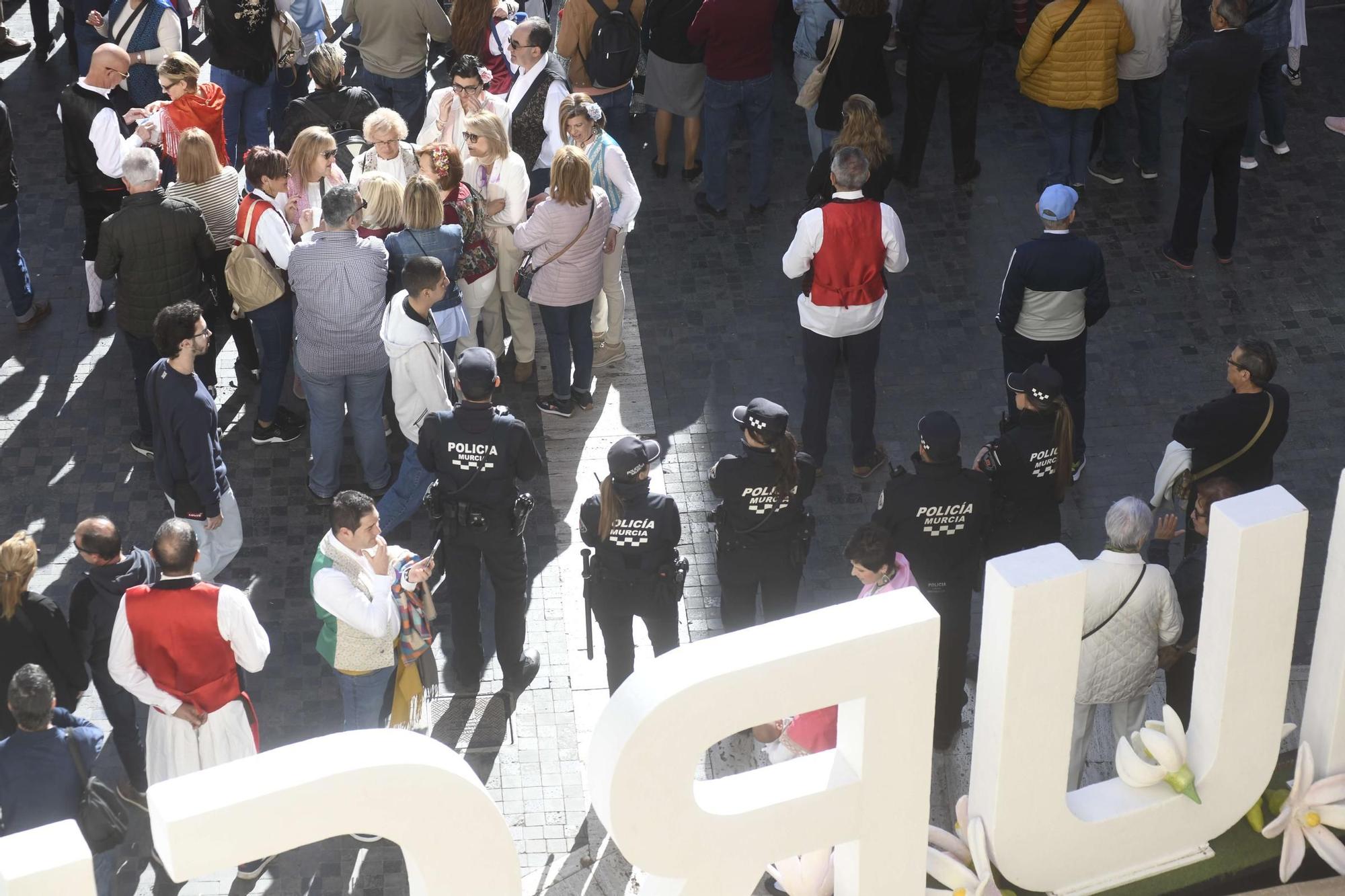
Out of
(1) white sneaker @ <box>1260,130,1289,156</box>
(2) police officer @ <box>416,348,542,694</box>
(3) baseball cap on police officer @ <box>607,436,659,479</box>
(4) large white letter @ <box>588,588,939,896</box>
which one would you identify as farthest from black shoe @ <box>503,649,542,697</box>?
(1) white sneaker @ <box>1260,130,1289,156</box>

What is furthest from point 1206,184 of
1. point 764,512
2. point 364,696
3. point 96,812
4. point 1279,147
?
point 96,812

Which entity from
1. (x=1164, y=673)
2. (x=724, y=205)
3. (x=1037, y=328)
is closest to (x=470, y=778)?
(x=1164, y=673)

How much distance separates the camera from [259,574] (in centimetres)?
827

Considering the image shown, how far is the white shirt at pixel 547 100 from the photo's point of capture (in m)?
9.64

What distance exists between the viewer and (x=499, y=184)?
8781mm

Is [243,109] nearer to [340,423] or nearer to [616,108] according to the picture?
[616,108]

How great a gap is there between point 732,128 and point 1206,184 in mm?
3040

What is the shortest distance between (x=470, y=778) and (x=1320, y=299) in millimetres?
8371

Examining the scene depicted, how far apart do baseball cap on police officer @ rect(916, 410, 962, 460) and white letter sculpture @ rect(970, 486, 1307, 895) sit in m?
2.62

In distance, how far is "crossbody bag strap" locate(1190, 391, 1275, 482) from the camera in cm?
741

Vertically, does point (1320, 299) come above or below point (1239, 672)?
below

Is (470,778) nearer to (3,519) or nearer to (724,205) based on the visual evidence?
(3,519)

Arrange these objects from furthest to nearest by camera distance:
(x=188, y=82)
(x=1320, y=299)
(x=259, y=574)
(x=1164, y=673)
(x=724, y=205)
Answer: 1. (x=724, y=205)
2. (x=1320, y=299)
3. (x=188, y=82)
4. (x=259, y=574)
5. (x=1164, y=673)

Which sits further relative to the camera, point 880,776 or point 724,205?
point 724,205
